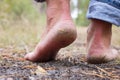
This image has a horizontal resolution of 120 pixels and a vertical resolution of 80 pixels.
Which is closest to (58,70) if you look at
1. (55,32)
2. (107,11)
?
(55,32)

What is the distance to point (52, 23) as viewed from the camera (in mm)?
1737

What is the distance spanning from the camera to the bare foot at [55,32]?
1.64 m

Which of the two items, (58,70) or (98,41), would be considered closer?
(58,70)

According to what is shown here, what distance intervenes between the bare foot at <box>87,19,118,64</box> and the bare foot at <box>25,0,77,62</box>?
0.43 ft

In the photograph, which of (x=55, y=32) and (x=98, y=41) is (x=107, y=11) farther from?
(x=55, y=32)

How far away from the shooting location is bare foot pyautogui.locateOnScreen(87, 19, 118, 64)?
5.71 ft

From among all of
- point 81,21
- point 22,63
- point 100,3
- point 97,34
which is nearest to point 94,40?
point 97,34

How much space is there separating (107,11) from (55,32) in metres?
0.25

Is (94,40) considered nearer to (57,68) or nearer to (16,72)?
(57,68)

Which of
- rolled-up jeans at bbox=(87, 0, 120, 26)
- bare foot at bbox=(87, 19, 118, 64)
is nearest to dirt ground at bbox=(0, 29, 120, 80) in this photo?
bare foot at bbox=(87, 19, 118, 64)

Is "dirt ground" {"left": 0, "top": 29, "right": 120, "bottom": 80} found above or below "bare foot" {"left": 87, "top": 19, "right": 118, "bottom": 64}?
below

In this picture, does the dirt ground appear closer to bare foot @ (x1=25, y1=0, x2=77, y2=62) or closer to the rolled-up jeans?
bare foot @ (x1=25, y1=0, x2=77, y2=62)

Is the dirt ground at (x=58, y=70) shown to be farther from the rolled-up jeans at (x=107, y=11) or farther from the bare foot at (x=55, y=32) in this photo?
the rolled-up jeans at (x=107, y=11)

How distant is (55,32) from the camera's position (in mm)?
1657
